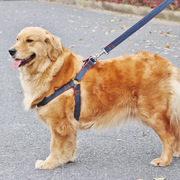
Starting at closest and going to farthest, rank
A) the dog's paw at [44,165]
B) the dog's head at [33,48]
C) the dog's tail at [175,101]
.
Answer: the dog's head at [33,48]
the dog's tail at [175,101]
the dog's paw at [44,165]

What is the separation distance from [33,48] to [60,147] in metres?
1.11

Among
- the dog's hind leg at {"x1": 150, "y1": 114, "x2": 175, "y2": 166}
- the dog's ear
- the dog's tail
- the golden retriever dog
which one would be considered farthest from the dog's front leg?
the dog's tail

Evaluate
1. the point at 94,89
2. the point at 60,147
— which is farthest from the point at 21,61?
the point at 60,147

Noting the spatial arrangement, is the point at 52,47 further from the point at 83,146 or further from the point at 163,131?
the point at 163,131

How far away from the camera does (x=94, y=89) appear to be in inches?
141

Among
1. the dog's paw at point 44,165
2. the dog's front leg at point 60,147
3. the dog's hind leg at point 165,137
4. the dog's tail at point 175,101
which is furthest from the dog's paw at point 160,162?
the dog's paw at point 44,165

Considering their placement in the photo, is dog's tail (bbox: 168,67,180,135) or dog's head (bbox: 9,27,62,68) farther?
dog's tail (bbox: 168,67,180,135)

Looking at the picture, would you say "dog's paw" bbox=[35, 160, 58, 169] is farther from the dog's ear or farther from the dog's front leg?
the dog's ear

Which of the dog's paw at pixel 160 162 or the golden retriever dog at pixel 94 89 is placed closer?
the golden retriever dog at pixel 94 89

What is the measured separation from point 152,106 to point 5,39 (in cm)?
658

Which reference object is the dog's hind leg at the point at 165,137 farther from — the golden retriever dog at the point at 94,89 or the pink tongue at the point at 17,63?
the pink tongue at the point at 17,63

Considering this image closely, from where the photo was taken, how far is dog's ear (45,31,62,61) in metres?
3.55

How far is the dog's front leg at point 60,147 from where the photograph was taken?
11.8ft

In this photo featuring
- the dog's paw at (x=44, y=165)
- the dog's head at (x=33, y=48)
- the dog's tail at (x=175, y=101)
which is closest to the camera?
the dog's head at (x=33, y=48)
